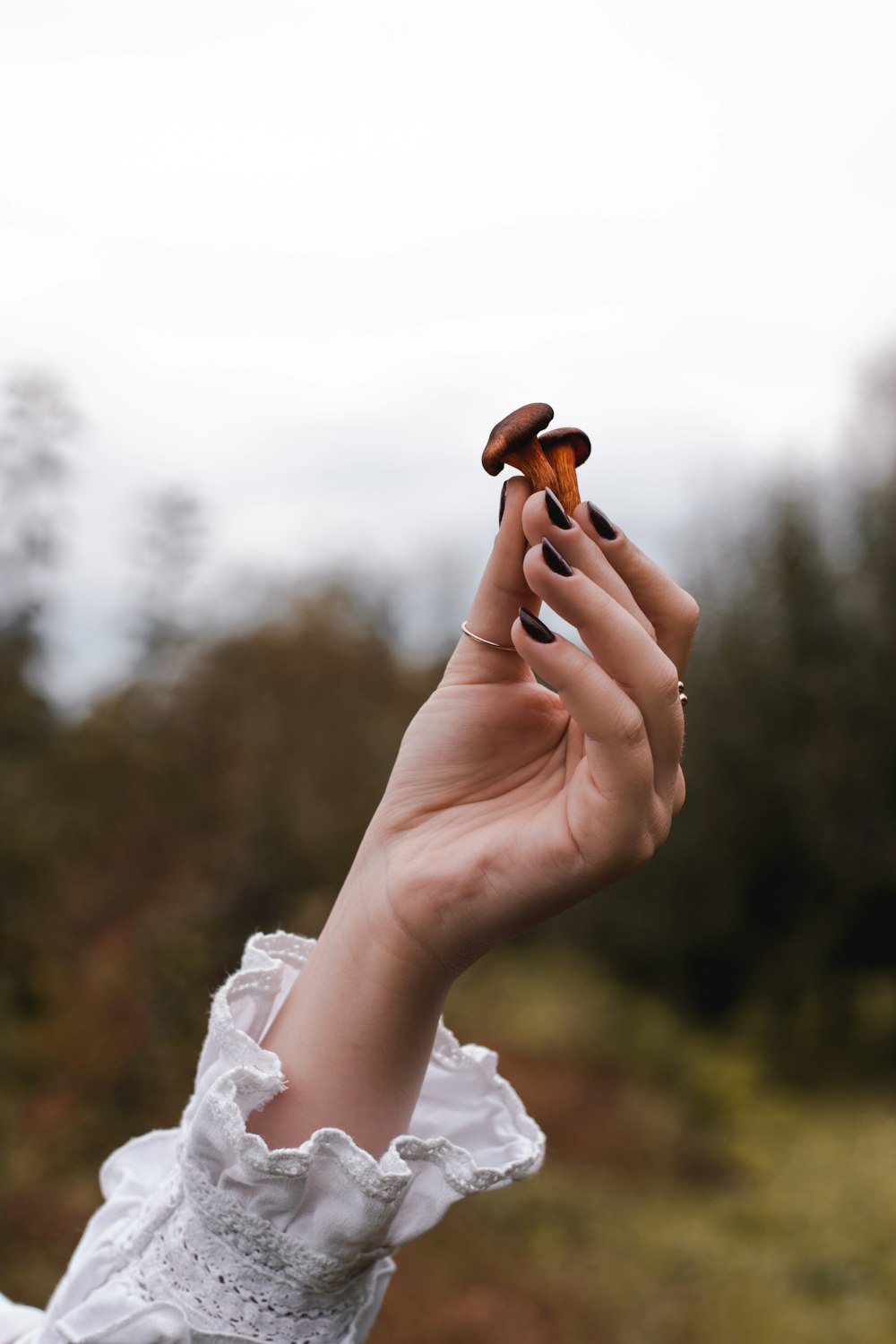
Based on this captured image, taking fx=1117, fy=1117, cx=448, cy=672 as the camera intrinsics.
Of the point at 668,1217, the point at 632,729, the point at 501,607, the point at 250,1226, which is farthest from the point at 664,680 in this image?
the point at 668,1217

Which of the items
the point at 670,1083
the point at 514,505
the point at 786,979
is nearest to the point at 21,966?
the point at 514,505

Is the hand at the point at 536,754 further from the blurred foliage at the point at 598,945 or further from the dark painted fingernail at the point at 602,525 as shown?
the blurred foliage at the point at 598,945

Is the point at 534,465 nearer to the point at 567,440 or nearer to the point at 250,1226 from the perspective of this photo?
the point at 567,440

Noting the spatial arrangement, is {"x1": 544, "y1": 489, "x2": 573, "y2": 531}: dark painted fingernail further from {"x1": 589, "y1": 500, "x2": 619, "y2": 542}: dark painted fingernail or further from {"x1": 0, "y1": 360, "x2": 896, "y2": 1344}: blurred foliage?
{"x1": 0, "y1": 360, "x2": 896, "y2": 1344}: blurred foliage

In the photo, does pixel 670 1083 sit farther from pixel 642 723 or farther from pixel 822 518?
pixel 642 723

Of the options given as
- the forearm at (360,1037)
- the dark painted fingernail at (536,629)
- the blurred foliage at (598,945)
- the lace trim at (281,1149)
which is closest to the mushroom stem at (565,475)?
the dark painted fingernail at (536,629)
